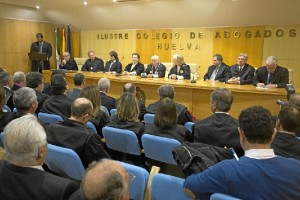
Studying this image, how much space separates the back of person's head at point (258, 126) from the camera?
5.25ft

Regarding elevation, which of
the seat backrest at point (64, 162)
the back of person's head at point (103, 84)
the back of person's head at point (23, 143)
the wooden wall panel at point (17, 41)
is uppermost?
the wooden wall panel at point (17, 41)

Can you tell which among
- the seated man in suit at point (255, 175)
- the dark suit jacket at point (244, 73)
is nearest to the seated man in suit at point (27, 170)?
the seated man in suit at point (255, 175)

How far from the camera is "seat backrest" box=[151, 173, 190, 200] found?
162cm

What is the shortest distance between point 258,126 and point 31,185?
47.0 inches

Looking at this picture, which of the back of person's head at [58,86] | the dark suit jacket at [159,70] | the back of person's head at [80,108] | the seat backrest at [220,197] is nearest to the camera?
the seat backrest at [220,197]

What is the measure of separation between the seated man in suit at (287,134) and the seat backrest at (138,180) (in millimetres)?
1012

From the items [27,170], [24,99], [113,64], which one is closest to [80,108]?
[24,99]

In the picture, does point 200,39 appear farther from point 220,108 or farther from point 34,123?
point 34,123

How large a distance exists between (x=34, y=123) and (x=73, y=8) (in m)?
9.14

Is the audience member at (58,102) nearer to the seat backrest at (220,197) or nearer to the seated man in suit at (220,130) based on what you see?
the seated man in suit at (220,130)

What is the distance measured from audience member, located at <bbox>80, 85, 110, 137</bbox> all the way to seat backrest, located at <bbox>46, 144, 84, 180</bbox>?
109cm

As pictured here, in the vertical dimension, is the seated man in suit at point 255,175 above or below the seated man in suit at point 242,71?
below

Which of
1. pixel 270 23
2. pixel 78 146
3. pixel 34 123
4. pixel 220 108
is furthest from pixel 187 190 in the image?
pixel 270 23

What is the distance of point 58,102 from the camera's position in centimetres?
375
